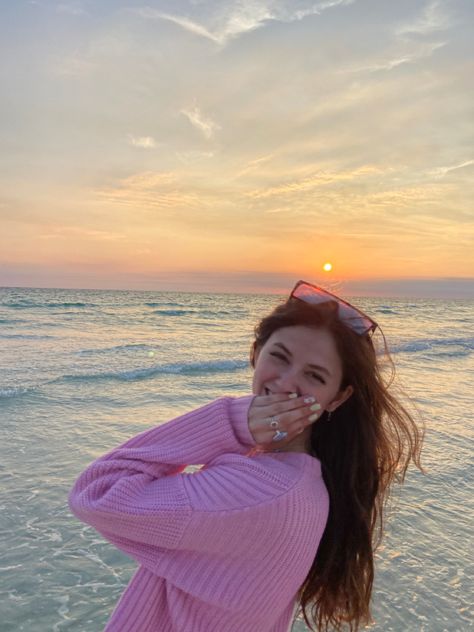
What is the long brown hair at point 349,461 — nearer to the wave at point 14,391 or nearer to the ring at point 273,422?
the ring at point 273,422

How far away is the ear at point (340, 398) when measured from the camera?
211cm

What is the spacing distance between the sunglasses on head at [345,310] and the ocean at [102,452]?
0.34m

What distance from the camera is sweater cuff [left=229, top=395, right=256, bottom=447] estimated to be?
5.83ft

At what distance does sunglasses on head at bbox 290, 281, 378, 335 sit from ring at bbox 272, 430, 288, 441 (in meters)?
0.54

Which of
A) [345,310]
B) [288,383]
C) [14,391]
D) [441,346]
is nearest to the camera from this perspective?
[288,383]

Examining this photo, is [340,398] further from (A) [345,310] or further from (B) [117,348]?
(B) [117,348]

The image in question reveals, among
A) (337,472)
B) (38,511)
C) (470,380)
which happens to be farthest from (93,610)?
(470,380)

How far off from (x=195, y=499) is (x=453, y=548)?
4.26 metres

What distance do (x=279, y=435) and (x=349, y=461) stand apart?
20.2 inches

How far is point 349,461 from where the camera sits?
2.14m

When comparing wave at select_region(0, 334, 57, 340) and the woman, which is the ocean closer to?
the woman

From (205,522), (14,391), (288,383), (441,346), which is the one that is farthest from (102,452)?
(441,346)

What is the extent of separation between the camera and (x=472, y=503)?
5984mm

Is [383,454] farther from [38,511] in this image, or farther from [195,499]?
[38,511]
